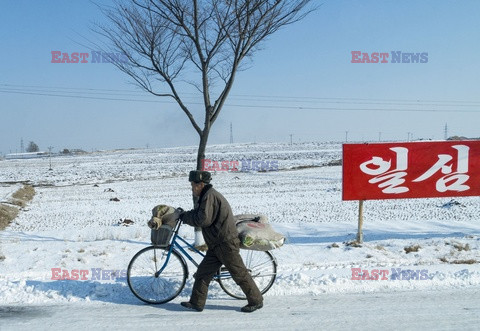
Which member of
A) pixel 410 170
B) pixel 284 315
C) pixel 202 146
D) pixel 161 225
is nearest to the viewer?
pixel 284 315

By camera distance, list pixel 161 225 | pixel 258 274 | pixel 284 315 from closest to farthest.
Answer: pixel 284 315, pixel 161 225, pixel 258 274

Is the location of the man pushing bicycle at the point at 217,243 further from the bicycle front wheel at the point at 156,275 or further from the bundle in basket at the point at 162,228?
the bicycle front wheel at the point at 156,275

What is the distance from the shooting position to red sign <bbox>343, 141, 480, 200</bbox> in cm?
927

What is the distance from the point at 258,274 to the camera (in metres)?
6.12

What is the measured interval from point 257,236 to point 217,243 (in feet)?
1.89

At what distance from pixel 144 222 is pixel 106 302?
8929 millimetres

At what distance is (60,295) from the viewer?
596cm

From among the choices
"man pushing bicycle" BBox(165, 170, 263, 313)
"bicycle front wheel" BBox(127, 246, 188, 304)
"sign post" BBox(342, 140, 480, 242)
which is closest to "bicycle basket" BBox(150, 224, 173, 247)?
"bicycle front wheel" BBox(127, 246, 188, 304)

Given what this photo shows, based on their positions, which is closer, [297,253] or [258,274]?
[258,274]

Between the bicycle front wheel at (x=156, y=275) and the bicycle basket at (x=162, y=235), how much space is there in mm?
106

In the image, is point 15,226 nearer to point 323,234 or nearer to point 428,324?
point 323,234

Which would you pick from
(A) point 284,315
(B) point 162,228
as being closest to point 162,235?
(B) point 162,228

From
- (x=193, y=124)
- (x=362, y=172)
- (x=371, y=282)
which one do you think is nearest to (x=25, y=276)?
(x=193, y=124)

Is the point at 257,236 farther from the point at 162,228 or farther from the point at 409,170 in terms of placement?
the point at 409,170
